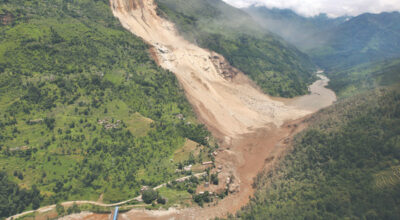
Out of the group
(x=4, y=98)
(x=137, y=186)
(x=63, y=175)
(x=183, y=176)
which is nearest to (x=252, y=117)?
(x=183, y=176)

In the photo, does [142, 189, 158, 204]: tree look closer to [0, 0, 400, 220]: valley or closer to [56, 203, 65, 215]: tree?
[0, 0, 400, 220]: valley

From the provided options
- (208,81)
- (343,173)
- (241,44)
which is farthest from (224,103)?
(241,44)

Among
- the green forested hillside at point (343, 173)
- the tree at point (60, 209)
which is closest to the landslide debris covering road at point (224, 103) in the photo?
the green forested hillside at point (343, 173)

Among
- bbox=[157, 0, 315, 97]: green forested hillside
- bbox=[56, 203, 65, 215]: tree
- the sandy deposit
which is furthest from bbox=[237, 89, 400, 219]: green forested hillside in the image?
bbox=[157, 0, 315, 97]: green forested hillside

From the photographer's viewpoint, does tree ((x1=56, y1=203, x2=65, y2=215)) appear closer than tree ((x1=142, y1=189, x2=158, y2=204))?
Yes

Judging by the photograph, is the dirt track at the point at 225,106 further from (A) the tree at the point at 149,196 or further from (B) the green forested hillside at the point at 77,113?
(B) the green forested hillside at the point at 77,113

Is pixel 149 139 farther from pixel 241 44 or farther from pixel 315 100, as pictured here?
pixel 241 44

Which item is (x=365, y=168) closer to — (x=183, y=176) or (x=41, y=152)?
(x=183, y=176)
